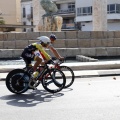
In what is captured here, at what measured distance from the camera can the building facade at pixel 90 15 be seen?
58531 mm

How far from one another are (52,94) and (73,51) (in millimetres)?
10064

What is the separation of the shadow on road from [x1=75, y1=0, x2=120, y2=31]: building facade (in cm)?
5090

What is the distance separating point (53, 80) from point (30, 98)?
975mm

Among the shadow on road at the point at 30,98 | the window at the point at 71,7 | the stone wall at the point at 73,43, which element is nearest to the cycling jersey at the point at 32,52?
the shadow on road at the point at 30,98

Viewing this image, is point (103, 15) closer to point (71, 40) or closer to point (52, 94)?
point (71, 40)

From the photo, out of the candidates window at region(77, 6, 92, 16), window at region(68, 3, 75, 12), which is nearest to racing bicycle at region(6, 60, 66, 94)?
window at region(77, 6, 92, 16)

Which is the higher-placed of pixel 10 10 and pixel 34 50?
pixel 10 10

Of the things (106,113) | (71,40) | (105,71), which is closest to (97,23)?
(71,40)

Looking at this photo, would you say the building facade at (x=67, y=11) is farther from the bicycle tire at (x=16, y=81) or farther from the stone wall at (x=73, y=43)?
the bicycle tire at (x=16, y=81)

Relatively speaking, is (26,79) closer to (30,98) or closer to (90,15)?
(30,98)

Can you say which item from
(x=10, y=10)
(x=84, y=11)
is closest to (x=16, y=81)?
(x=84, y=11)

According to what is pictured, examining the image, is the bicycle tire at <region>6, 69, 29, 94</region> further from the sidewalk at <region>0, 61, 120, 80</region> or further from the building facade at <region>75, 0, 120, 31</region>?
the building facade at <region>75, 0, 120, 31</region>

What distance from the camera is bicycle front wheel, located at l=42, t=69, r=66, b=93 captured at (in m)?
8.97

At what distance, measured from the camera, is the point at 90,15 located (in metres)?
62.2
